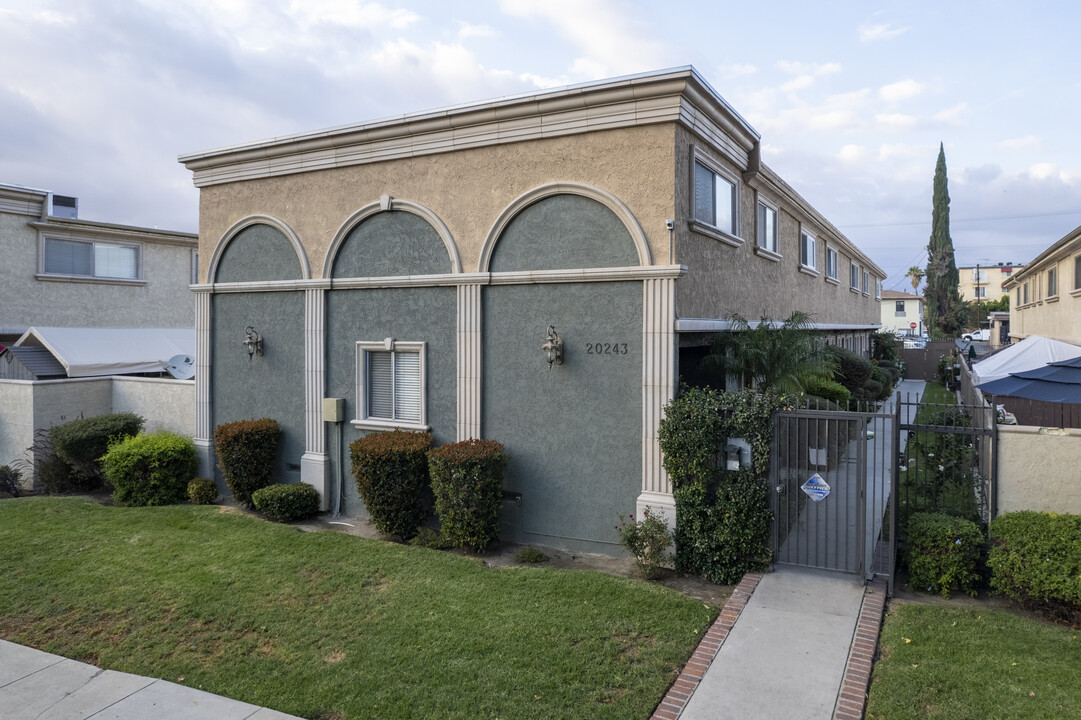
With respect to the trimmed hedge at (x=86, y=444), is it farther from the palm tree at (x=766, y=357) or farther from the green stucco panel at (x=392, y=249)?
the palm tree at (x=766, y=357)

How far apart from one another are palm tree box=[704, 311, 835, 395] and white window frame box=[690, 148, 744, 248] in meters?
1.38

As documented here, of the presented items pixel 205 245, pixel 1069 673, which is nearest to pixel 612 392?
pixel 1069 673

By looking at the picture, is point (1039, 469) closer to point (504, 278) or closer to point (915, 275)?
point (504, 278)

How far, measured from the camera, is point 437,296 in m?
11.4

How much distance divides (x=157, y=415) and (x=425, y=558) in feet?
29.3

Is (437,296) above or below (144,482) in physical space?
above

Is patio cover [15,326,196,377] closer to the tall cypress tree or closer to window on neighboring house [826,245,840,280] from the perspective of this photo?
window on neighboring house [826,245,840,280]

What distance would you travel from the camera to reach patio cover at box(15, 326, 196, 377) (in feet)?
58.8

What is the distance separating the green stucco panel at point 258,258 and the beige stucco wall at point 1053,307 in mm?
21062

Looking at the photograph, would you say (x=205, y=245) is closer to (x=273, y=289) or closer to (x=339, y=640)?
(x=273, y=289)

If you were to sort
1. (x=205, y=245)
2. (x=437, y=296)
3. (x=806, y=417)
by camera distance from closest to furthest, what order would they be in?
(x=806, y=417) < (x=437, y=296) < (x=205, y=245)

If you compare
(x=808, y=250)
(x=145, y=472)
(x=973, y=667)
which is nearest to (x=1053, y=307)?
(x=808, y=250)

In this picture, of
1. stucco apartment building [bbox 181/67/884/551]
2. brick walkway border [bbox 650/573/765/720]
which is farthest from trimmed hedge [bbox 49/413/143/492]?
brick walkway border [bbox 650/573/765/720]

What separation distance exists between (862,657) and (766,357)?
5212 millimetres
